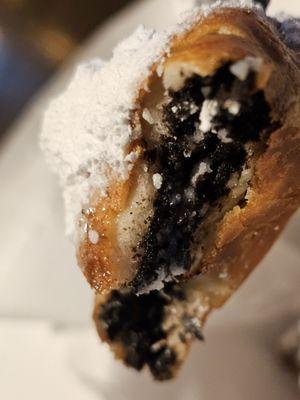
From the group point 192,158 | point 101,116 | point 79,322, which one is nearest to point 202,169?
point 192,158

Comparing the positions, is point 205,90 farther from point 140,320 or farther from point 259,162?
point 140,320

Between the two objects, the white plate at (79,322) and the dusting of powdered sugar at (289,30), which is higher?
the dusting of powdered sugar at (289,30)

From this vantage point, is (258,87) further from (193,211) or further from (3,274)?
(3,274)

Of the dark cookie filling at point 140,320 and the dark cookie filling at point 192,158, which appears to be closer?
the dark cookie filling at point 192,158

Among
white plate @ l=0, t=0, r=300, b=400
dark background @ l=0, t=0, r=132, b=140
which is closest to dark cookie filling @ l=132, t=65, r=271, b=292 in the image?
white plate @ l=0, t=0, r=300, b=400

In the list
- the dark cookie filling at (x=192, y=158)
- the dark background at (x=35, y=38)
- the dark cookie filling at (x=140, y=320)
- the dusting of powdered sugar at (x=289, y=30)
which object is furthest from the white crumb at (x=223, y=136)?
the dark background at (x=35, y=38)

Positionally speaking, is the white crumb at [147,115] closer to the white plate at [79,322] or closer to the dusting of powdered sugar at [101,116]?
the dusting of powdered sugar at [101,116]

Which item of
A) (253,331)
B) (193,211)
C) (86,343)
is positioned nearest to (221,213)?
(193,211)
